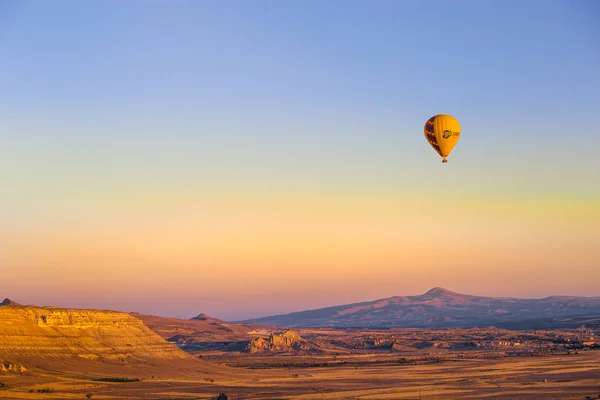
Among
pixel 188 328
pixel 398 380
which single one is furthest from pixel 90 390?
pixel 188 328

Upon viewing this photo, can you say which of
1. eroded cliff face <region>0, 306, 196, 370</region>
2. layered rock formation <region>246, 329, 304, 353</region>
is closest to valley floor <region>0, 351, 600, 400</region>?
eroded cliff face <region>0, 306, 196, 370</region>

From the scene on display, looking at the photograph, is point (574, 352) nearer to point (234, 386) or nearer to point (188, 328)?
point (234, 386)

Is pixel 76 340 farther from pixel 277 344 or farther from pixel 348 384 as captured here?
pixel 277 344

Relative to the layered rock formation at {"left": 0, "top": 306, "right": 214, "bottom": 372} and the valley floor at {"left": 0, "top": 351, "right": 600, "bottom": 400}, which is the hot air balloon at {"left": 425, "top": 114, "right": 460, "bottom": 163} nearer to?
the valley floor at {"left": 0, "top": 351, "right": 600, "bottom": 400}

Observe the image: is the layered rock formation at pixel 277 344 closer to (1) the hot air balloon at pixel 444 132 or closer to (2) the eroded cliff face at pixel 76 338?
(2) the eroded cliff face at pixel 76 338

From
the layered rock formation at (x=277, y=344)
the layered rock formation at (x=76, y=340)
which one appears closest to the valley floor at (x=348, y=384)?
the layered rock formation at (x=76, y=340)
